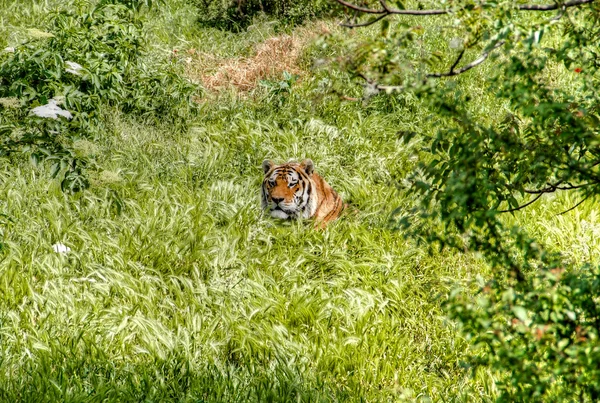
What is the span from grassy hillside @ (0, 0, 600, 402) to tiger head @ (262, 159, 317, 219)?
0.11 meters

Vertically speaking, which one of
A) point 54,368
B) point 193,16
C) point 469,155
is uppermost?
point 469,155

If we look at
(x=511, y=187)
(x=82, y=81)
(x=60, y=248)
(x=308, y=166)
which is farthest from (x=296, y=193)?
(x=511, y=187)

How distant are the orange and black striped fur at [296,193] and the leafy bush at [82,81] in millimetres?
1521

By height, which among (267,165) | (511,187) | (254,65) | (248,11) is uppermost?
(511,187)

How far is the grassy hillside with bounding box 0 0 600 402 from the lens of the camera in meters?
4.54

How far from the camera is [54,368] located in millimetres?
4477

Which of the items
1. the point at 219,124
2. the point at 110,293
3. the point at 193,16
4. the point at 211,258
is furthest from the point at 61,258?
the point at 193,16

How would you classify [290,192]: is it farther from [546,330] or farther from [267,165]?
[546,330]

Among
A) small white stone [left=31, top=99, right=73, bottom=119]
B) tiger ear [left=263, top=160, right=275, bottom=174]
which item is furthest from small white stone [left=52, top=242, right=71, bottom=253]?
tiger ear [left=263, top=160, right=275, bottom=174]

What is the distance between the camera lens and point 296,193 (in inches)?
248

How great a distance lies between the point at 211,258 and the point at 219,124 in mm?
2501

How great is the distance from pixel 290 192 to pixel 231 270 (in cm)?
90

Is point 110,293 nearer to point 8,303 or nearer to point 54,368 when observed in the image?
point 8,303

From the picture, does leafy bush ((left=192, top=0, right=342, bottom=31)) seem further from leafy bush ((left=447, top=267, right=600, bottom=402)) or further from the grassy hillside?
leafy bush ((left=447, top=267, right=600, bottom=402))
